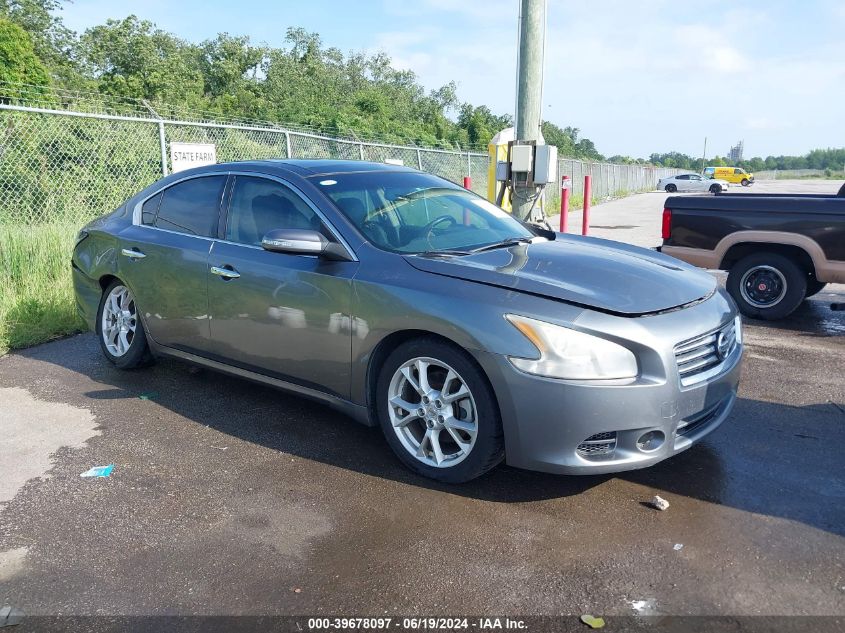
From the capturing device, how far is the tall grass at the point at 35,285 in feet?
21.7

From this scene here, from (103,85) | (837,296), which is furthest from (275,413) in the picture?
(103,85)

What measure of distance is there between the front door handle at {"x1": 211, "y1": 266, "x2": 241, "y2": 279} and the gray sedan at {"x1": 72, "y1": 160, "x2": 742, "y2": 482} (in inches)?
0.4

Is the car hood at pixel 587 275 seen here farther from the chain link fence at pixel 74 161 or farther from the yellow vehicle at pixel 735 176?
the yellow vehicle at pixel 735 176

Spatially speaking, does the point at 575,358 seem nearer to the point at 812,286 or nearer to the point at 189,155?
the point at 812,286

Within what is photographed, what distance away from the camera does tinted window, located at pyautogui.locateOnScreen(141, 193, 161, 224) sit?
5246 millimetres

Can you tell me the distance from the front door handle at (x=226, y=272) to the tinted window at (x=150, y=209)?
1010mm

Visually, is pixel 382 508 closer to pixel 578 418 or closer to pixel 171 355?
pixel 578 418

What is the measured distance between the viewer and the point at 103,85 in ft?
100

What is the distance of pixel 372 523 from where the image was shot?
3.32 meters

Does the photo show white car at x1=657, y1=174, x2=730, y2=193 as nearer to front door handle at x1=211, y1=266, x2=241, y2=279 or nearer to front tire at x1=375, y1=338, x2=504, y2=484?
front door handle at x1=211, y1=266, x2=241, y2=279

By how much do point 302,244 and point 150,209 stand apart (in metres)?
1.98

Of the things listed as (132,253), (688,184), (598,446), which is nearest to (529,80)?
(132,253)

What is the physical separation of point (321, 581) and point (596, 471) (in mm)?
1325

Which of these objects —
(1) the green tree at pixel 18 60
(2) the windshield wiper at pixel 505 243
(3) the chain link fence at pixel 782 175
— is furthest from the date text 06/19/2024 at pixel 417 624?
(3) the chain link fence at pixel 782 175
